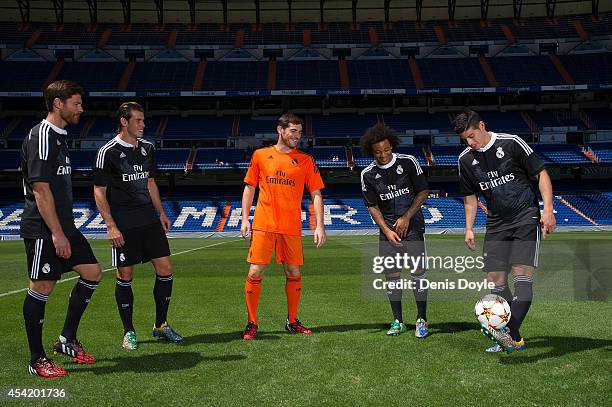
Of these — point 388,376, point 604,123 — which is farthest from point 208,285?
point 604,123

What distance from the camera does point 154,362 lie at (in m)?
5.35

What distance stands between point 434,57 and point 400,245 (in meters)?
45.8

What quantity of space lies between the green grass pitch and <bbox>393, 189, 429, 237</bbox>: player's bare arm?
1.17 meters

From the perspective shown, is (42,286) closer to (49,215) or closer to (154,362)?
(49,215)

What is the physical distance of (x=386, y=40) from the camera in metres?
49.8

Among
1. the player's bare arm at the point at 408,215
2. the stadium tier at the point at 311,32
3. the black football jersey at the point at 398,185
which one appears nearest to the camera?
the player's bare arm at the point at 408,215

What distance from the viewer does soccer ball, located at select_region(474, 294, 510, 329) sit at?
5379 millimetres

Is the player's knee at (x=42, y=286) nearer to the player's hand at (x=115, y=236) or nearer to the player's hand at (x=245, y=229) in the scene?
the player's hand at (x=115, y=236)

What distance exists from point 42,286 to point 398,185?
3936mm

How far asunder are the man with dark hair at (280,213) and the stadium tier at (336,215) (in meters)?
26.6

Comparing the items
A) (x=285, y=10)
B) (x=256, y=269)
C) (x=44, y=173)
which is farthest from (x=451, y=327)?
(x=285, y=10)

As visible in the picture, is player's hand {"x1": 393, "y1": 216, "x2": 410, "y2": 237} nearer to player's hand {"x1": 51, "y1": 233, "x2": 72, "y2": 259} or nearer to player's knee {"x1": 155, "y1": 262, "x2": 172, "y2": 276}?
player's knee {"x1": 155, "y1": 262, "x2": 172, "y2": 276}

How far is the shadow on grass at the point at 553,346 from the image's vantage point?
5254mm

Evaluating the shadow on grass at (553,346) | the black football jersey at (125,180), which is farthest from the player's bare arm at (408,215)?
the black football jersey at (125,180)
